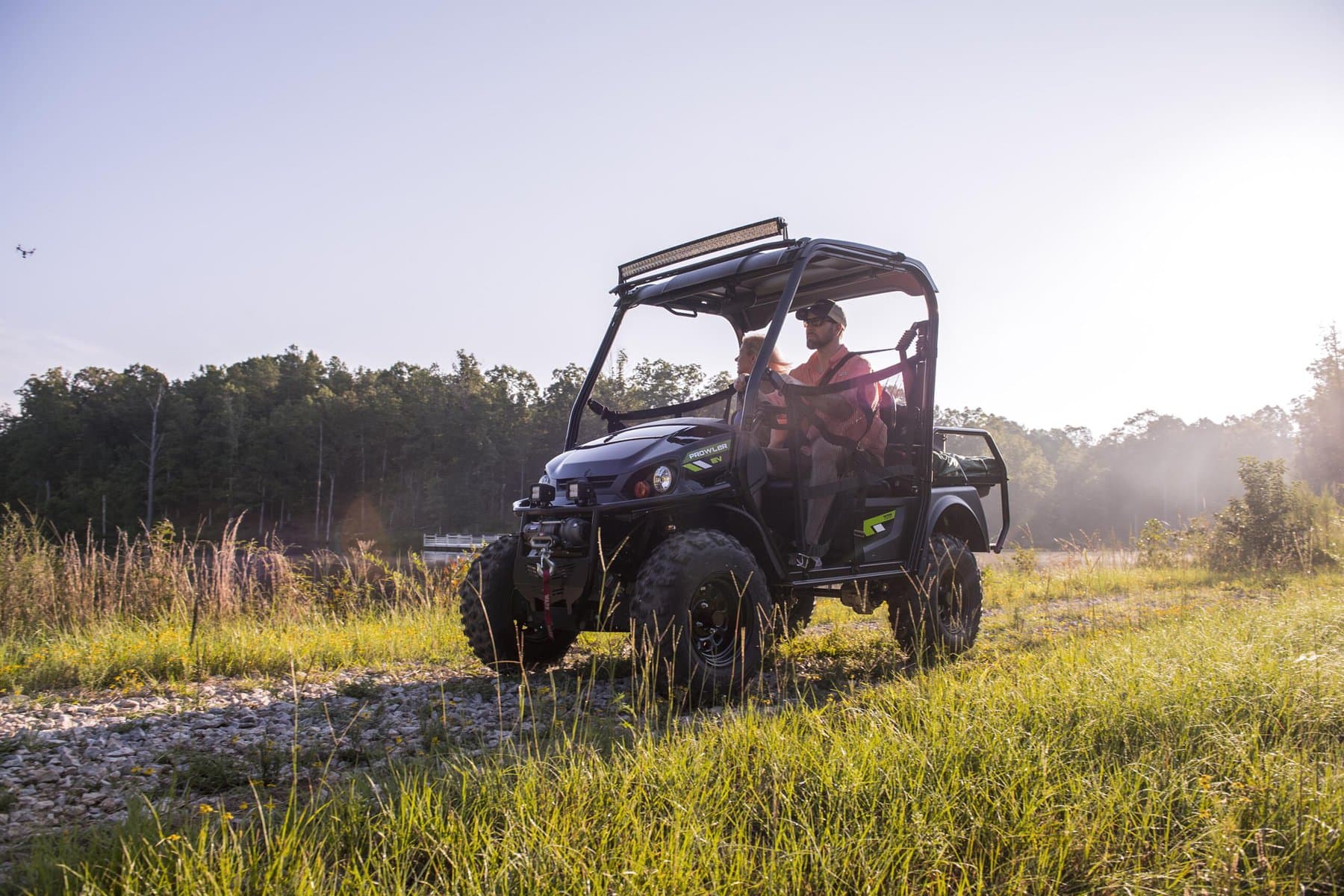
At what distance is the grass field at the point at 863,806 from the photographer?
2.19 meters

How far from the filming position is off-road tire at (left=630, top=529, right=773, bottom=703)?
409 cm

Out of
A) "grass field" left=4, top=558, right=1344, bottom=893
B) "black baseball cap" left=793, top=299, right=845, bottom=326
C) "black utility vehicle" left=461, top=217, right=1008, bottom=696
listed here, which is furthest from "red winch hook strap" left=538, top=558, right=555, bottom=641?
"black baseball cap" left=793, top=299, right=845, bottom=326

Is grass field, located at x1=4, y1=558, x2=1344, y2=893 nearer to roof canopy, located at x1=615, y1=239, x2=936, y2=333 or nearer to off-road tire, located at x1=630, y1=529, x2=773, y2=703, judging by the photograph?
off-road tire, located at x1=630, y1=529, x2=773, y2=703

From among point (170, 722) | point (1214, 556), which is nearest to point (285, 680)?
point (170, 722)

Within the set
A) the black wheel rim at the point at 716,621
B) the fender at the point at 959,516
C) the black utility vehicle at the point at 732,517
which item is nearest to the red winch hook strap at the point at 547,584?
the black utility vehicle at the point at 732,517

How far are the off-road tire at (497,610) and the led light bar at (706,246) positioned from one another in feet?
6.28

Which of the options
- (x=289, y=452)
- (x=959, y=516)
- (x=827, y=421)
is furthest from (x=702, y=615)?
(x=289, y=452)

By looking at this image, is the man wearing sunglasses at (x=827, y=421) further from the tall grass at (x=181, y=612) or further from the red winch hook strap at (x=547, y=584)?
the tall grass at (x=181, y=612)

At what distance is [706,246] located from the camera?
5.39 m

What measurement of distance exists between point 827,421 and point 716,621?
1.53 meters

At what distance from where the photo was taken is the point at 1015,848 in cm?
244

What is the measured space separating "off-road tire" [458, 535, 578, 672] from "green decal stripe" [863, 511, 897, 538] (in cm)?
189

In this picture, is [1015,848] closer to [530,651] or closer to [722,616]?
[722,616]

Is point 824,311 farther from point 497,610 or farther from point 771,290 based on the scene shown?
point 497,610
